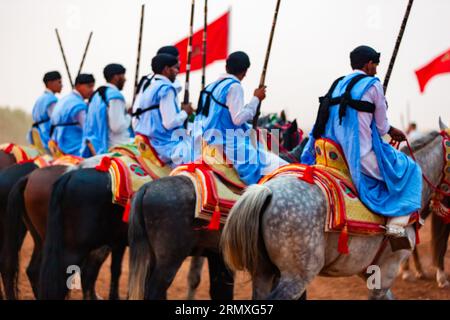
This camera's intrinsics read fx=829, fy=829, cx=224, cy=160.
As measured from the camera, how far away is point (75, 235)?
8.62m

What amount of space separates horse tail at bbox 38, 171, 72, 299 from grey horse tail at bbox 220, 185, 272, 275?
2482 millimetres

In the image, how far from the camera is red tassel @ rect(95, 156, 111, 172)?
8859 millimetres

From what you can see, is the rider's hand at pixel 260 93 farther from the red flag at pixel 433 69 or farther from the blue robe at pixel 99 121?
the red flag at pixel 433 69

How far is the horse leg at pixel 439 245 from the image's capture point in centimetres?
1155

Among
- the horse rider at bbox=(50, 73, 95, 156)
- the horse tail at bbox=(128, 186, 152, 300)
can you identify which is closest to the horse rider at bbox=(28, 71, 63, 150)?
the horse rider at bbox=(50, 73, 95, 156)

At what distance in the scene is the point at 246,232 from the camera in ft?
21.3

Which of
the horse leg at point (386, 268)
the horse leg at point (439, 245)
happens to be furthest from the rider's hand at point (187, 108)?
the horse leg at point (439, 245)

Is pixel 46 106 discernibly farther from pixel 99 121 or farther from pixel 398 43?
pixel 398 43

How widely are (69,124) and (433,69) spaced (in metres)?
5.56

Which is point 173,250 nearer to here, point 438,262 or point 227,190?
point 227,190

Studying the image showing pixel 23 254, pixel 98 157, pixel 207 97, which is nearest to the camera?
pixel 207 97

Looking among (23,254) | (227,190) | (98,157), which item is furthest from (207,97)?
(23,254)

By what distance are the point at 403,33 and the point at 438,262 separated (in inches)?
178

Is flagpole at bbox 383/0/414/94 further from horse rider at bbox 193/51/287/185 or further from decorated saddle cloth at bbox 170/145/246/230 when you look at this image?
decorated saddle cloth at bbox 170/145/246/230
